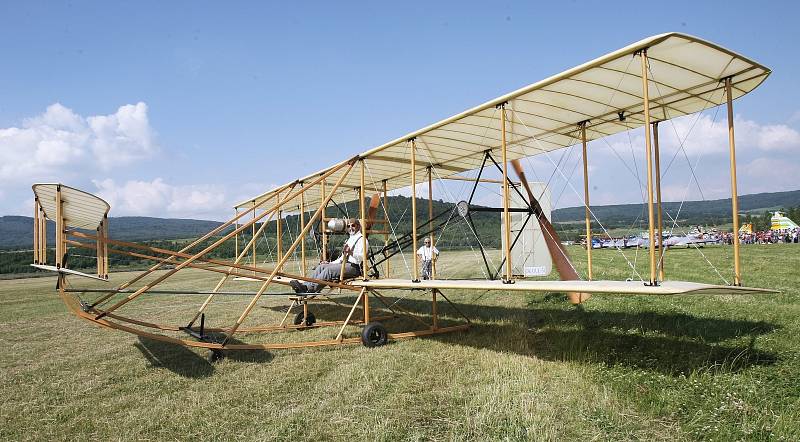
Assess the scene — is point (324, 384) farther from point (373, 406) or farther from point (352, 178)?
point (352, 178)

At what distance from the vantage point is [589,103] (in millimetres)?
6070

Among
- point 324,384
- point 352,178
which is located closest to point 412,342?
point 324,384

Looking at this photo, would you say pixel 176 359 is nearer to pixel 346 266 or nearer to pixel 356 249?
pixel 346 266

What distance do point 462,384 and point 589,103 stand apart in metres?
3.72

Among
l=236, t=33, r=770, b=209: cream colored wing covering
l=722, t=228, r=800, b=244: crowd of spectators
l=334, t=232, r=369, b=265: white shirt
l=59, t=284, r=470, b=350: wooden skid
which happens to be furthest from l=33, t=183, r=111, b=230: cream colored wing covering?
l=722, t=228, r=800, b=244: crowd of spectators

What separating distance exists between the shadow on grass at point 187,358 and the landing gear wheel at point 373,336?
140 cm

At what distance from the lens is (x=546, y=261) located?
14.4 m

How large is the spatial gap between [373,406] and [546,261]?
10736mm

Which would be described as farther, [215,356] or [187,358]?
[187,358]

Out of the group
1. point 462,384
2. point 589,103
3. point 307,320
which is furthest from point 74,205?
point 589,103

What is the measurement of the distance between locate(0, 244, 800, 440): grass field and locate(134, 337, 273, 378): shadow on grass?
0.13ft

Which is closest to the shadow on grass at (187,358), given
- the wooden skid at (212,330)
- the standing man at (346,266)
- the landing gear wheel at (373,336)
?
the wooden skid at (212,330)

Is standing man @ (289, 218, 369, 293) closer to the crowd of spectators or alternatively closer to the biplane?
the biplane

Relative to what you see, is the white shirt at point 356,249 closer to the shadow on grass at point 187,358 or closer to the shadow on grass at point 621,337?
the shadow on grass at point 621,337
